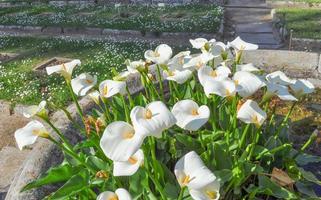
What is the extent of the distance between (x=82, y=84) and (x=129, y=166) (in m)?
0.65

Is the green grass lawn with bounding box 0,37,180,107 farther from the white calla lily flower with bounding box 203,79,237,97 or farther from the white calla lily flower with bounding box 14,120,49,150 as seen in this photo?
the white calla lily flower with bounding box 203,79,237,97

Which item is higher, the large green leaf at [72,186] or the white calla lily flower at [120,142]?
the white calla lily flower at [120,142]

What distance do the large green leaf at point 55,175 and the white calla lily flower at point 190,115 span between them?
61 centimetres

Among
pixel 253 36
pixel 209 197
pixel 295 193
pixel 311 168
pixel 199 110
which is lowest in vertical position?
pixel 253 36

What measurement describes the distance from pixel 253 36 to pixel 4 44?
5341 millimetres

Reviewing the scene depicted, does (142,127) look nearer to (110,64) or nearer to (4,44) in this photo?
(110,64)

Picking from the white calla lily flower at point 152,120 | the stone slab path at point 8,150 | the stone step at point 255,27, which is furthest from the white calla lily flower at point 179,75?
the stone step at point 255,27

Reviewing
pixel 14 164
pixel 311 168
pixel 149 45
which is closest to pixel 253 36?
pixel 149 45

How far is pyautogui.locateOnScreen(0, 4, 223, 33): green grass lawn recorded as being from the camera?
10.7m

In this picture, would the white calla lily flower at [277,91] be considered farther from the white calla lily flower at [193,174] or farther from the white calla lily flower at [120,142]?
the white calla lily flower at [120,142]

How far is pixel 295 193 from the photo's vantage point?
214 centimetres

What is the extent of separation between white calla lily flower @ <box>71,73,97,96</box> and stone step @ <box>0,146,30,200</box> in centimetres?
222

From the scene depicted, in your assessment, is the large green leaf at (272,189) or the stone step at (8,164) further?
the stone step at (8,164)

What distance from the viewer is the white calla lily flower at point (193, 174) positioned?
5.30ft
